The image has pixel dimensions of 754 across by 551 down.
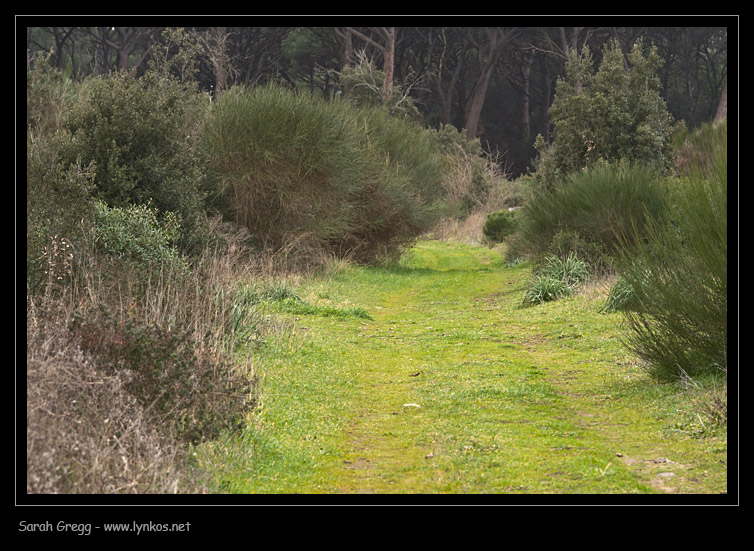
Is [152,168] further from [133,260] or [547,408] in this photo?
[547,408]

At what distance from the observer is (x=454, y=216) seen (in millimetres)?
36594

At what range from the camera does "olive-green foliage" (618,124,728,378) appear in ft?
24.4

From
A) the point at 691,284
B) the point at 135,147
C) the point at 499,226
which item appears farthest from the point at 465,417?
the point at 499,226

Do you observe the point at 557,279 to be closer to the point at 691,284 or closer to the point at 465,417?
the point at 691,284

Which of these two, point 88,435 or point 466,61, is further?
point 466,61

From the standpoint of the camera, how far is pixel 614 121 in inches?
797

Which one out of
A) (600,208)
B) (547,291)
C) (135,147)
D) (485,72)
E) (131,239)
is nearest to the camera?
(131,239)

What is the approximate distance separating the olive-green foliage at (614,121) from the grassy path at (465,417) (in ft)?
25.6

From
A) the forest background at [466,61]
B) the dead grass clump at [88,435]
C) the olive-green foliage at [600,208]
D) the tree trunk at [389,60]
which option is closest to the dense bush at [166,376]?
the dead grass clump at [88,435]

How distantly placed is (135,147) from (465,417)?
8581mm

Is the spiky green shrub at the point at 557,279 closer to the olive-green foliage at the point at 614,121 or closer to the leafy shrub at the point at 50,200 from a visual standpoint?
the olive-green foliage at the point at 614,121

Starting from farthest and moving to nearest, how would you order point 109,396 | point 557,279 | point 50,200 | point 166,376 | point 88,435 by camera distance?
point 557,279 < point 50,200 < point 166,376 < point 109,396 < point 88,435

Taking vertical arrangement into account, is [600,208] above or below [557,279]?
above
